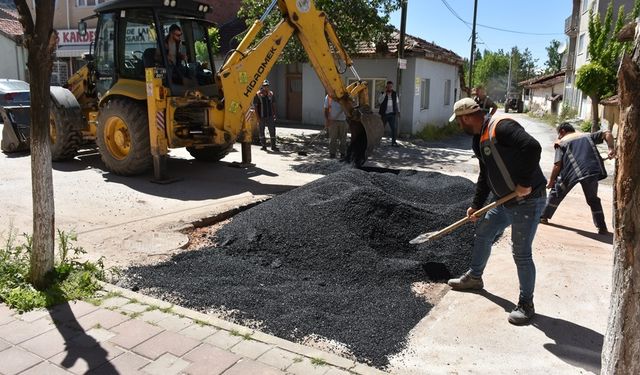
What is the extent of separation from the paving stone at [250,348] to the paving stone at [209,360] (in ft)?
0.19

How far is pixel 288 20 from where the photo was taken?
877 cm

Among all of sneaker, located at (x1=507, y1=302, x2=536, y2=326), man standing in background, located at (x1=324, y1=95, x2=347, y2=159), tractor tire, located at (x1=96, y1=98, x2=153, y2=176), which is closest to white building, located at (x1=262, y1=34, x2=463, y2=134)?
man standing in background, located at (x1=324, y1=95, x2=347, y2=159)

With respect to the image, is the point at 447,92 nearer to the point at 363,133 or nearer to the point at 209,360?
the point at 363,133

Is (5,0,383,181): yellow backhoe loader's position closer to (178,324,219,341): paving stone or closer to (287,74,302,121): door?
(178,324,219,341): paving stone

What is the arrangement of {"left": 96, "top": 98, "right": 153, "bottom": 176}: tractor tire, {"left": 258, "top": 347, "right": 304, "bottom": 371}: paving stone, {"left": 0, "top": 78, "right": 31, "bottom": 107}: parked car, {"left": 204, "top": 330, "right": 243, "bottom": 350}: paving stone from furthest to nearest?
{"left": 0, "top": 78, "right": 31, "bottom": 107}: parked car, {"left": 96, "top": 98, "right": 153, "bottom": 176}: tractor tire, {"left": 204, "top": 330, "right": 243, "bottom": 350}: paving stone, {"left": 258, "top": 347, "right": 304, "bottom": 371}: paving stone

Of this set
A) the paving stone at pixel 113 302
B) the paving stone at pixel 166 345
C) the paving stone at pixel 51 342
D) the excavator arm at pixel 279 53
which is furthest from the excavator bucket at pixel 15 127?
the paving stone at pixel 166 345

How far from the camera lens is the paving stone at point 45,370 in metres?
3.18

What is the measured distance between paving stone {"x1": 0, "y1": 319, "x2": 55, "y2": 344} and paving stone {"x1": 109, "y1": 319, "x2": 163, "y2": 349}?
1.64ft

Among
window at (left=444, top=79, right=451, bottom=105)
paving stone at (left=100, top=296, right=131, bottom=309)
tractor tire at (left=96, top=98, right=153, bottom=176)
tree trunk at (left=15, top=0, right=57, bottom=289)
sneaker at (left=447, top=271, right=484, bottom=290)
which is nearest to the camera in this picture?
tree trunk at (left=15, top=0, right=57, bottom=289)

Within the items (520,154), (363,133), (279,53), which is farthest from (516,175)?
(279,53)

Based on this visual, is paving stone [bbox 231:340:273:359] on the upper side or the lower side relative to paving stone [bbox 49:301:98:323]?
lower

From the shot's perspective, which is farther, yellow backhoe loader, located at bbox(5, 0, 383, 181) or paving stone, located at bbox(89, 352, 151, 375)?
yellow backhoe loader, located at bbox(5, 0, 383, 181)

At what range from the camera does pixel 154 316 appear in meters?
3.91

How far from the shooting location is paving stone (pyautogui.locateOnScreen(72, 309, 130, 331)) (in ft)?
12.3
